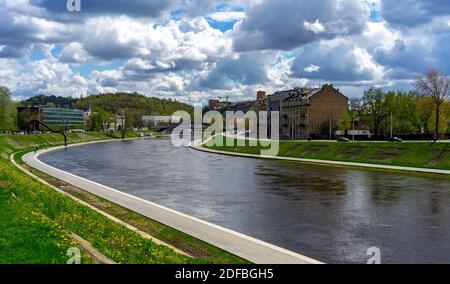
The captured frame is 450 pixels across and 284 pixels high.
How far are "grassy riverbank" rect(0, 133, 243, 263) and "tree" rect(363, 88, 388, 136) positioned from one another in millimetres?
93375

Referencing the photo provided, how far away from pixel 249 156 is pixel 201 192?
49508mm

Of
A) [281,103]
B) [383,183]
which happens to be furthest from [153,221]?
[281,103]

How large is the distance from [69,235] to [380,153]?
60.8 m

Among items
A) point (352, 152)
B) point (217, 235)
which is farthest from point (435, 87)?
point (217, 235)

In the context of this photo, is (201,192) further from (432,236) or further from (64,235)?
(64,235)

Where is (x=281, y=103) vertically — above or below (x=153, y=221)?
above

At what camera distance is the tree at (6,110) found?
410ft

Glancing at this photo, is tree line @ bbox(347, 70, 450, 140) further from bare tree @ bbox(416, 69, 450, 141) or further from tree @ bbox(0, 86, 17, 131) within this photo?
tree @ bbox(0, 86, 17, 131)

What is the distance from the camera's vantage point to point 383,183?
46969 millimetres

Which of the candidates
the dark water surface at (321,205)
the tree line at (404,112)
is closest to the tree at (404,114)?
the tree line at (404,112)

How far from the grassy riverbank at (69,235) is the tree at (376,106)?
9338 centimetres

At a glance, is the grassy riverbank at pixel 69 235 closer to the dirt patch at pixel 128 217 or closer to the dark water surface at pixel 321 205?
the dirt patch at pixel 128 217

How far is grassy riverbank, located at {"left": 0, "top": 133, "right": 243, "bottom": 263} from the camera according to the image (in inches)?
582

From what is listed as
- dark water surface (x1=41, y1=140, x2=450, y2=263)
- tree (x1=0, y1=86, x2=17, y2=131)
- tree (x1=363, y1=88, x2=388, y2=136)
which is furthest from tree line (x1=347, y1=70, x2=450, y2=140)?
tree (x1=0, y1=86, x2=17, y2=131)
